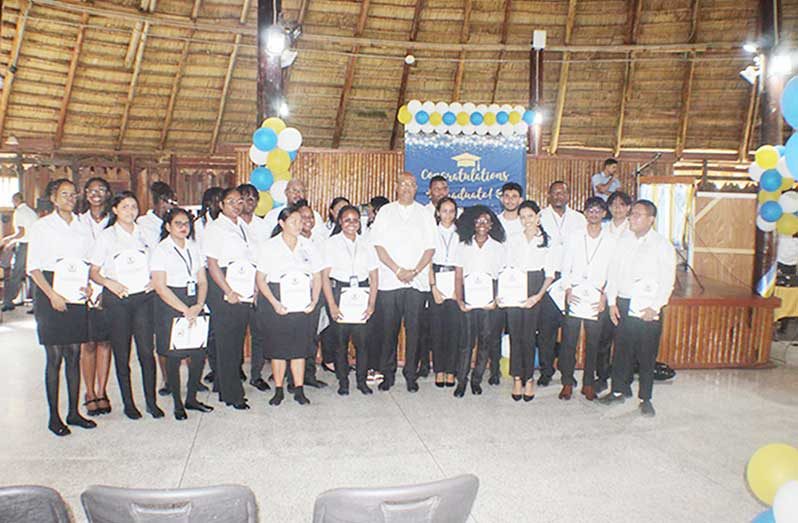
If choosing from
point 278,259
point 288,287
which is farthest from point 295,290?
point 278,259

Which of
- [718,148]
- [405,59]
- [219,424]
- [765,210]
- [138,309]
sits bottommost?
[219,424]

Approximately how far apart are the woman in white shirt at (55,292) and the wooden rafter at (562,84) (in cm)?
964

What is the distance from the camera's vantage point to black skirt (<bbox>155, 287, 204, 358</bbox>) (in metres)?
4.10

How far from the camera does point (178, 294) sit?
4.12 meters

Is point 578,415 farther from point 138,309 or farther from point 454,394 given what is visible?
point 138,309

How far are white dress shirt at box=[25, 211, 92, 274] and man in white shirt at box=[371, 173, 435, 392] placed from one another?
78.9 inches

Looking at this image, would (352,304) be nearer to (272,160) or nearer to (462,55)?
(272,160)

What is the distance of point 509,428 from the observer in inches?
163

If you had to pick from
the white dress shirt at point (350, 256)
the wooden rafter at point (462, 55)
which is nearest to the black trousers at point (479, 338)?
the white dress shirt at point (350, 256)

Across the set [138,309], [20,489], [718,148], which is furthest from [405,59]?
[20,489]

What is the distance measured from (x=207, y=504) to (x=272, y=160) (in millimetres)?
4364

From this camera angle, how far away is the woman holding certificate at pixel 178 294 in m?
4.05

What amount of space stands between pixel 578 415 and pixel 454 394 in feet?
A: 3.05

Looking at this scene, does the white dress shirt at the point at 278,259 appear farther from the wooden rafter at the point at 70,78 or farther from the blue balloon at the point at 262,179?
the wooden rafter at the point at 70,78
